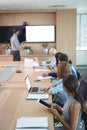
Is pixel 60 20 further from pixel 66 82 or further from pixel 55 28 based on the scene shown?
pixel 66 82

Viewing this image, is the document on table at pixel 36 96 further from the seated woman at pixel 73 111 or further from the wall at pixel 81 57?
the wall at pixel 81 57

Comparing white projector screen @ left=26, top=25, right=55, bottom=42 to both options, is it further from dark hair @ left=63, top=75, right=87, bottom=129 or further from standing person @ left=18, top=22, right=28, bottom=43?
dark hair @ left=63, top=75, right=87, bottom=129

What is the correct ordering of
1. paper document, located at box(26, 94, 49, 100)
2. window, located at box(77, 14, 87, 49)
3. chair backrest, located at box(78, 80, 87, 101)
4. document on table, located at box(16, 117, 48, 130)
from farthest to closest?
window, located at box(77, 14, 87, 49) < chair backrest, located at box(78, 80, 87, 101) < paper document, located at box(26, 94, 49, 100) < document on table, located at box(16, 117, 48, 130)

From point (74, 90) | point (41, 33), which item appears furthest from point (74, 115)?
point (41, 33)

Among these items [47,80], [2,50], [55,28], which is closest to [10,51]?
[2,50]

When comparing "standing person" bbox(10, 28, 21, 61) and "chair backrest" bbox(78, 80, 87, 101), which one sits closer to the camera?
"chair backrest" bbox(78, 80, 87, 101)

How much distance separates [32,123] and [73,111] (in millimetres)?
372

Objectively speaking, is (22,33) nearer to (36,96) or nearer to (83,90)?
(83,90)

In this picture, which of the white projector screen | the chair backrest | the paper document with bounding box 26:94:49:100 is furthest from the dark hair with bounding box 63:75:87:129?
the white projector screen

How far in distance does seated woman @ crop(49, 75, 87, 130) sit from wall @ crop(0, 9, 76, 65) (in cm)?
588

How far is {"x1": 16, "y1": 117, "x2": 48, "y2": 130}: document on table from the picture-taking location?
2020mm

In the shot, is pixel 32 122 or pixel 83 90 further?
pixel 83 90

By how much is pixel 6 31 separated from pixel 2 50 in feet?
2.28

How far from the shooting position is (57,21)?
8.11 meters
